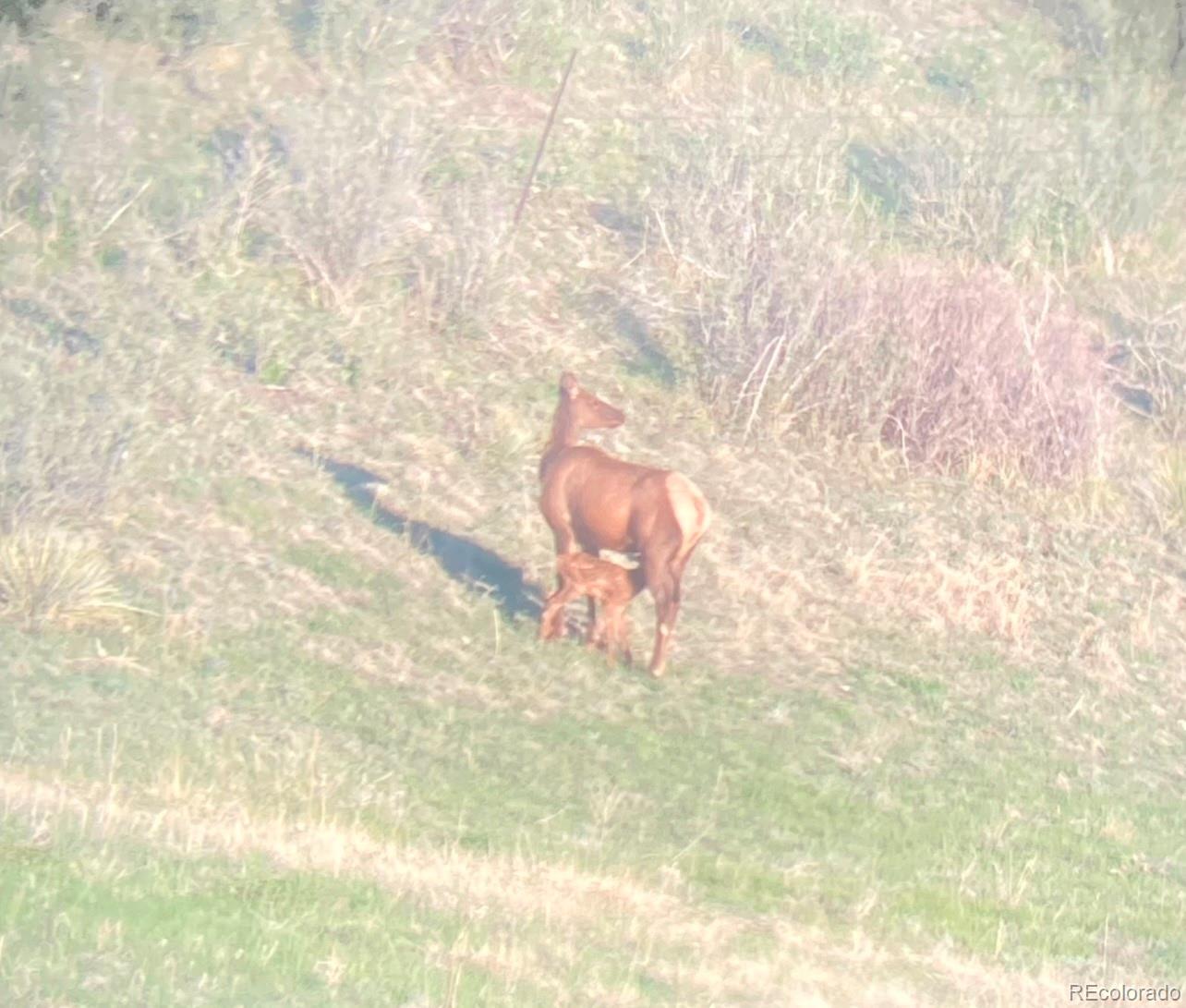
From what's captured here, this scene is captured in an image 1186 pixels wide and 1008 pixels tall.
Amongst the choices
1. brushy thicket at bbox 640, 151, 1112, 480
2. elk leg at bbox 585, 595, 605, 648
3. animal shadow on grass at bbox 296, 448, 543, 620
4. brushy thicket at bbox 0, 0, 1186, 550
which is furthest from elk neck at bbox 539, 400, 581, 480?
brushy thicket at bbox 640, 151, 1112, 480

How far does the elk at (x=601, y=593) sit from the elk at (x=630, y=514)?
0.08 metres

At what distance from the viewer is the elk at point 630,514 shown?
11219 mm

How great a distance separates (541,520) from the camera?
1357cm

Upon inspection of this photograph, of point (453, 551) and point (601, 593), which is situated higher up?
point (601, 593)

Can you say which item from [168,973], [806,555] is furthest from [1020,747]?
[168,973]

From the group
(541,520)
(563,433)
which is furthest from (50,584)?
(541,520)

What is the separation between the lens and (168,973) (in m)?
5.75

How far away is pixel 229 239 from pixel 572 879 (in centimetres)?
868

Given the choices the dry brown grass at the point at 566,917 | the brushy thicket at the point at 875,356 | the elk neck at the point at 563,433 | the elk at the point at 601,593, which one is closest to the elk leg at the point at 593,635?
the elk at the point at 601,593

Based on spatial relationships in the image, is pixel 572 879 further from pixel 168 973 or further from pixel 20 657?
pixel 20 657

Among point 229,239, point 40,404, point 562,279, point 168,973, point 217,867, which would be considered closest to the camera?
point 168,973

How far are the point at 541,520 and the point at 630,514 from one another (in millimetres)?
2360

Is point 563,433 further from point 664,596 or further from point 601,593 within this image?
point 664,596

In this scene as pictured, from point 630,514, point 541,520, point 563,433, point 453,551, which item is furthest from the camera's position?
point 541,520
